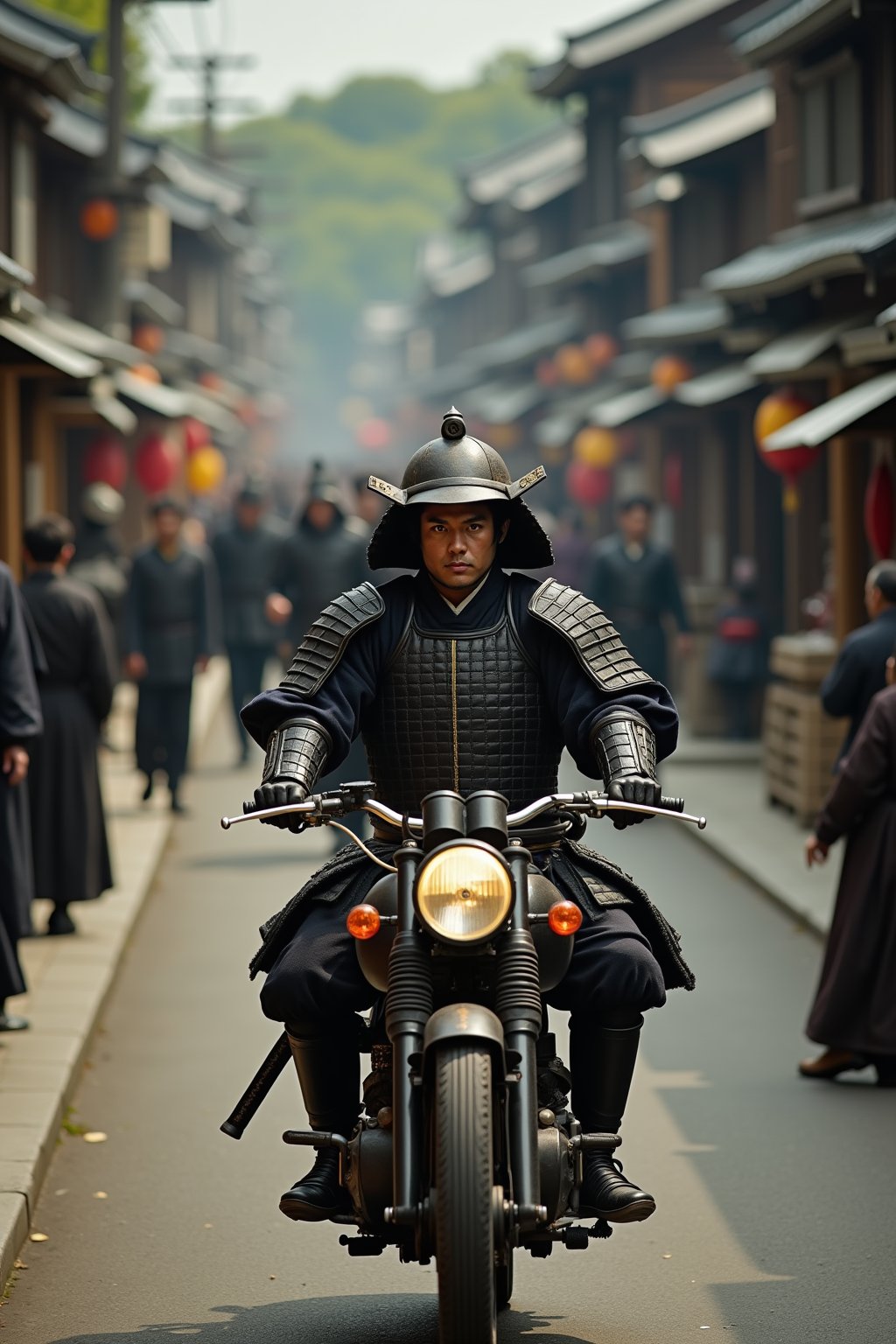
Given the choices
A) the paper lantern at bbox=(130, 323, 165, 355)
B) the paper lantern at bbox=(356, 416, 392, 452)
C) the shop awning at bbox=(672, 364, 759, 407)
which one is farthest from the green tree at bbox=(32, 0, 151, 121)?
the paper lantern at bbox=(356, 416, 392, 452)

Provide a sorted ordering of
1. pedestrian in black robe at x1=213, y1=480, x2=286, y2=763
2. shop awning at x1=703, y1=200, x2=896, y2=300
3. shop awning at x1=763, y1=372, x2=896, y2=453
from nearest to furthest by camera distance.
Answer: shop awning at x1=763, y1=372, x2=896, y2=453 → shop awning at x1=703, y1=200, x2=896, y2=300 → pedestrian in black robe at x1=213, y1=480, x2=286, y2=763

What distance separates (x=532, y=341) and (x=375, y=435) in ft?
182

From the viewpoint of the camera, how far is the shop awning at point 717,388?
2036 centimetres

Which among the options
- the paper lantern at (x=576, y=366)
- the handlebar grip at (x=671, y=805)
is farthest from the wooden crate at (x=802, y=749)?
the paper lantern at (x=576, y=366)

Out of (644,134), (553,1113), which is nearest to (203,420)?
(644,134)

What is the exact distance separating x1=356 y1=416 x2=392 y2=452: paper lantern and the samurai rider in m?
89.0

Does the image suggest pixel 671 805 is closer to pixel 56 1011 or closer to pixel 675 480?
pixel 56 1011

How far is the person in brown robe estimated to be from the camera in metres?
8.08

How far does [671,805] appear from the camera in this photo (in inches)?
197

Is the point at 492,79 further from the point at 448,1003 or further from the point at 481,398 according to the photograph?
the point at 448,1003

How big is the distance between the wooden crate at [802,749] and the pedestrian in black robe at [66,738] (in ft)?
17.6

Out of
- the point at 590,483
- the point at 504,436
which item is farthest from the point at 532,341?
the point at 590,483

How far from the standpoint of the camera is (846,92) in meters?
17.8

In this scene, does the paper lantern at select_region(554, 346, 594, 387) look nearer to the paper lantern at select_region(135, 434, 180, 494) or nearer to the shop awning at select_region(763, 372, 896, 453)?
the paper lantern at select_region(135, 434, 180, 494)
